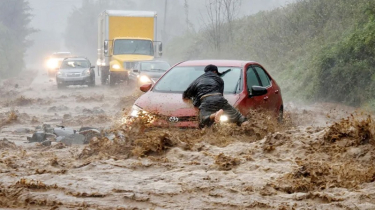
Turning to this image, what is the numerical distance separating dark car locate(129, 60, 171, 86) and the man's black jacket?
1310 cm

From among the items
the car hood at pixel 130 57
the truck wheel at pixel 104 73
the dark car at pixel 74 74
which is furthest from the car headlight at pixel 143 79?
the dark car at pixel 74 74

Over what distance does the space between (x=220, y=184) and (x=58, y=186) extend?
168cm

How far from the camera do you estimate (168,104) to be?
957 cm

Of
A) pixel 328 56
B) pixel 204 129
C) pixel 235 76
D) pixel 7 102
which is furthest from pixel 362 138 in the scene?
pixel 7 102

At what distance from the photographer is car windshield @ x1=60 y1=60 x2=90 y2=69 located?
33.1 meters

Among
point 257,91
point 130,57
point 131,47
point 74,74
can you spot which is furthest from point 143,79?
point 257,91

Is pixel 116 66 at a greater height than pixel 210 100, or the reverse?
pixel 210 100

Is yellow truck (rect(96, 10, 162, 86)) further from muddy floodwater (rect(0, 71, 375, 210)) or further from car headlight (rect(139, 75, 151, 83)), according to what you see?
muddy floodwater (rect(0, 71, 375, 210))

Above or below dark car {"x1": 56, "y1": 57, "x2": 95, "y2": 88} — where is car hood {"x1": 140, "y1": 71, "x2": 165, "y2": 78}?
above

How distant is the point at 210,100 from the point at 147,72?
1507cm

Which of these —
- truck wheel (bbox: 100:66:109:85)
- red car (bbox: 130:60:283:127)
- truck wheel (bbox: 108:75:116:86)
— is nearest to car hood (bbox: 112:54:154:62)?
truck wheel (bbox: 108:75:116:86)

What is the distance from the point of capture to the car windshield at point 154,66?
2506 centimetres

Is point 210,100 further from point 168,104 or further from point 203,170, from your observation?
point 203,170

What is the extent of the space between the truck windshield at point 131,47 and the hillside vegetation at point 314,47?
19.2 ft
